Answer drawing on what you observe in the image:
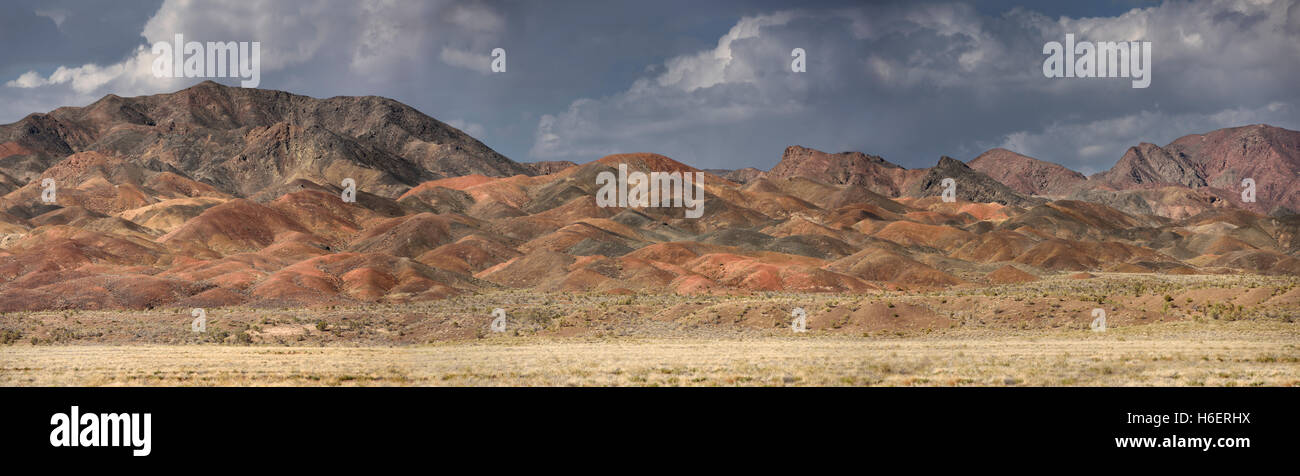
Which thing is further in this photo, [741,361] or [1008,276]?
[1008,276]

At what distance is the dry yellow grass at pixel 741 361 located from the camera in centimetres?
2541

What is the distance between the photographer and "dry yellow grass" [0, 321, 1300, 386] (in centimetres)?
2541

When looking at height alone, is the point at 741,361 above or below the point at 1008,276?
below

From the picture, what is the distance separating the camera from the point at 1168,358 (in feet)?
103

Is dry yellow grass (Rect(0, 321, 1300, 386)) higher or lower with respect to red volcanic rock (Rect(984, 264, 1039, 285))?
lower

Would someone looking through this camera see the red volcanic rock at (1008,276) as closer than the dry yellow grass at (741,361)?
No

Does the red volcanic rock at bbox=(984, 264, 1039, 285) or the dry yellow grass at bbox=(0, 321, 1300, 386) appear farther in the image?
the red volcanic rock at bbox=(984, 264, 1039, 285)

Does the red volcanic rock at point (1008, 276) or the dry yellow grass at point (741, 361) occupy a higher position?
the red volcanic rock at point (1008, 276)

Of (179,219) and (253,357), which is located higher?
(179,219)

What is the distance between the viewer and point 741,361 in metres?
32.6
